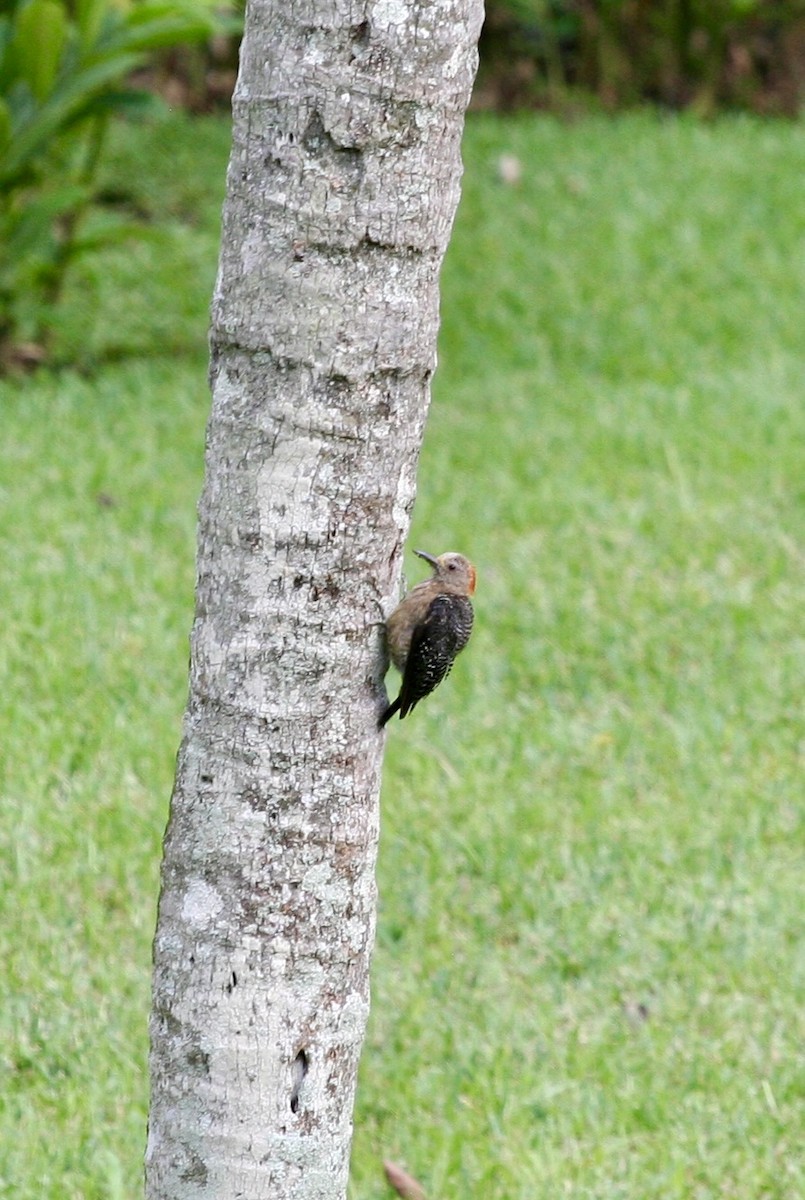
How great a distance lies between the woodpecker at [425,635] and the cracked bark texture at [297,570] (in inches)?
2.7

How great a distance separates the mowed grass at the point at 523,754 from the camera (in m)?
3.72

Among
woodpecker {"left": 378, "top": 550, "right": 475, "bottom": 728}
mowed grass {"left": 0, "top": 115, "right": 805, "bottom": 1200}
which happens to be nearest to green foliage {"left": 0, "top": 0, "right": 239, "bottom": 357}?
mowed grass {"left": 0, "top": 115, "right": 805, "bottom": 1200}

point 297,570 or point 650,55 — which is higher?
point 650,55

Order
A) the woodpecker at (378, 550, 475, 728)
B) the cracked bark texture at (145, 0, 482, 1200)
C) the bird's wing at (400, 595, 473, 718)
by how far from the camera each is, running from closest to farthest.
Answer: the cracked bark texture at (145, 0, 482, 1200) < the woodpecker at (378, 550, 475, 728) < the bird's wing at (400, 595, 473, 718)

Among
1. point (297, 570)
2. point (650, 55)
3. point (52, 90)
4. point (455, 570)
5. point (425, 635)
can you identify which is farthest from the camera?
point (650, 55)

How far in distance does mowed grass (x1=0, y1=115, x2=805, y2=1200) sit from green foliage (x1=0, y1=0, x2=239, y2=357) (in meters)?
0.69

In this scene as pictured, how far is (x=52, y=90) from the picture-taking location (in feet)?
25.0

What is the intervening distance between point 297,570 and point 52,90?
5.98 m

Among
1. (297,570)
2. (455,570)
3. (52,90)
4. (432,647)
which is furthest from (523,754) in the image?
(52,90)

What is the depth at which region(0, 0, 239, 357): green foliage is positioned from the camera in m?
7.35

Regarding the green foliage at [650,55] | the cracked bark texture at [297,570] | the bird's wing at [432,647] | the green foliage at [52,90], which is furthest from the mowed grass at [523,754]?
the green foliage at [650,55]

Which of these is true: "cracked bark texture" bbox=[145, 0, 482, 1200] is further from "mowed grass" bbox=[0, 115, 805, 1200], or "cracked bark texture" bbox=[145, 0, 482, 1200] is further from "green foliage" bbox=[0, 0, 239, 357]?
"green foliage" bbox=[0, 0, 239, 357]

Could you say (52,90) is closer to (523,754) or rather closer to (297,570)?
(523,754)

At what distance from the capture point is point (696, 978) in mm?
4203
